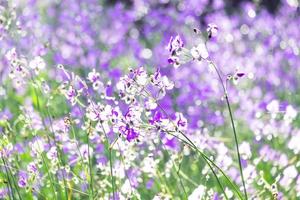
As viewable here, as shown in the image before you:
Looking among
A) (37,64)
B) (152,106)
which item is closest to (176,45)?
(152,106)

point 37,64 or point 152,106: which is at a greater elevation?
point 37,64

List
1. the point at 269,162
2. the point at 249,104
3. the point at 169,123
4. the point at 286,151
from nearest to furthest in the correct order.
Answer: the point at 169,123 < the point at 269,162 < the point at 286,151 < the point at 249,104

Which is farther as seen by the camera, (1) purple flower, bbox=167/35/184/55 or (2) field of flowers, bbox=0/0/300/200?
(2) field of flowers, bbox=0/0/300/200

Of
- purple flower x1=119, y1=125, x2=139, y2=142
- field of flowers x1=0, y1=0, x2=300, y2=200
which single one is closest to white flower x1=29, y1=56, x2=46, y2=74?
field of flowers x1=0, y1=0, x2=300, y2=200

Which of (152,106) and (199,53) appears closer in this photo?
(199,53)

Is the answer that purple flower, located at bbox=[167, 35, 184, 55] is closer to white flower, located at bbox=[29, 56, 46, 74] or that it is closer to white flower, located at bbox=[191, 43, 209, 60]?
white flower, located at bbox=[191, 43, 209, 60]

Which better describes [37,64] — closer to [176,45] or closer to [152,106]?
[152,106]

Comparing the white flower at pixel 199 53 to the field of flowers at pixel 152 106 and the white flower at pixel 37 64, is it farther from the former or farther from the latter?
the white flower at pixel 37 64

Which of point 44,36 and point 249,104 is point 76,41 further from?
point 249,104

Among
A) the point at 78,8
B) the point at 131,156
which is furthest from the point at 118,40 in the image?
the point at 131,156
